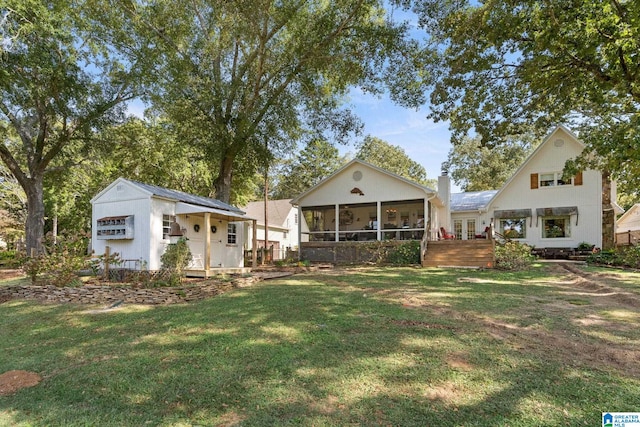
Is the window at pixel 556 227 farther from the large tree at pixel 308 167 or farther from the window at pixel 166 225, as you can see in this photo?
the window at pixel 166 225

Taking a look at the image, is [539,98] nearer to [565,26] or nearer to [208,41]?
[565,26]

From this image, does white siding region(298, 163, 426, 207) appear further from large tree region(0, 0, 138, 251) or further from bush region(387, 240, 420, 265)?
large tree region(0, 0, 138, 251)

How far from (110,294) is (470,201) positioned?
23.2 m

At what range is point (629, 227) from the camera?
29234 mm

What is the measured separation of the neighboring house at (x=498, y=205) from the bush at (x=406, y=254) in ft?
4.11

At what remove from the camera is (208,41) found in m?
16.6

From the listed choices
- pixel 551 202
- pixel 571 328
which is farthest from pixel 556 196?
pixel 571 328

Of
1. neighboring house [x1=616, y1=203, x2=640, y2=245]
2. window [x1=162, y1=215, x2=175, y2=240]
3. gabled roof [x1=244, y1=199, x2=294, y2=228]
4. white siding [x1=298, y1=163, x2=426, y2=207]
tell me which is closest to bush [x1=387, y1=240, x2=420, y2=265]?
white siding [x1=298, y1=163, x2=426, y2=207]

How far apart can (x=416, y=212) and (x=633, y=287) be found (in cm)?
1282

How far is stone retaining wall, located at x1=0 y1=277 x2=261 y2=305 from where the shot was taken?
25.8ft

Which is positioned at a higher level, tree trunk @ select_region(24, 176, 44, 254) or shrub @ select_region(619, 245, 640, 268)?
tree trunk @ select_region(24, 176, 44, 254)

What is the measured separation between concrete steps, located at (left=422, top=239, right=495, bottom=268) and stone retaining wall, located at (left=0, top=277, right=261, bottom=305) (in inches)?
412

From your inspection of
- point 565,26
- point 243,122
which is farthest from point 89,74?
point 565,26

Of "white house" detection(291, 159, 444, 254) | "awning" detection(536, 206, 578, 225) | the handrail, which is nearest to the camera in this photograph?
the handrail
